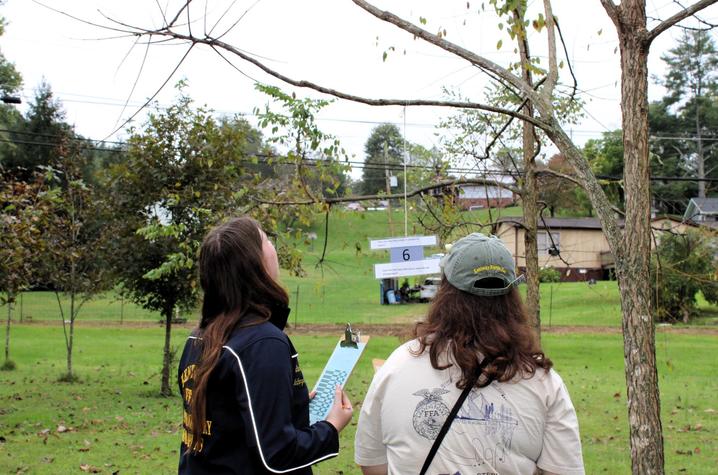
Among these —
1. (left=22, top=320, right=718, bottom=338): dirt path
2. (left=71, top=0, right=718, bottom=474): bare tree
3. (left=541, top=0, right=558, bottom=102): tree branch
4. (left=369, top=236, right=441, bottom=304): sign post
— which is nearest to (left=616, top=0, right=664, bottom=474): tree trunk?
(left=71, top=0, right=718, bottom=474): bare tree

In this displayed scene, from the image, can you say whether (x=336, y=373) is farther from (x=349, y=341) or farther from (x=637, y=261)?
(x=637, y=261)

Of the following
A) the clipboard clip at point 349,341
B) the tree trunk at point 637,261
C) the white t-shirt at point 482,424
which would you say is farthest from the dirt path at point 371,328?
the white t-shirt at point 482,424

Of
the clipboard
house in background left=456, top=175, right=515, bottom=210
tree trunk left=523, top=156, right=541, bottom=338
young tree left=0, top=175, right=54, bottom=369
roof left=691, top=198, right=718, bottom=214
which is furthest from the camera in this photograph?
roof left=691, top=198, right=718, bottom=214

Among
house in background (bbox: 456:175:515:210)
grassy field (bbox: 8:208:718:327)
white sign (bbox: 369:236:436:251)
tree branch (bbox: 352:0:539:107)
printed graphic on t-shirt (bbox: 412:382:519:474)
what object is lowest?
grassy field (bbox: 8:208:718:327)

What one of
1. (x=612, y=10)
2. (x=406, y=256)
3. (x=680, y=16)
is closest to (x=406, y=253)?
(x=406, y=256)

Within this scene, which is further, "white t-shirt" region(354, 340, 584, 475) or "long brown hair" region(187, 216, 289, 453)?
"long brown hair" region(187, 216, 289, 453)

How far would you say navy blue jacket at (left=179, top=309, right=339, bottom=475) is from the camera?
7.77 feet

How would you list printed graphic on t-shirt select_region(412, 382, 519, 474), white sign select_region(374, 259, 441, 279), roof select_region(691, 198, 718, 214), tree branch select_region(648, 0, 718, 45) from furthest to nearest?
roof select_region(691, 198, 718, 214), white sign select_region(374, 259, 441, 279), tree branch select_region(648, 0, 718, 45), printed graphic on t-shirt select_region(412, 382, 519, 474)

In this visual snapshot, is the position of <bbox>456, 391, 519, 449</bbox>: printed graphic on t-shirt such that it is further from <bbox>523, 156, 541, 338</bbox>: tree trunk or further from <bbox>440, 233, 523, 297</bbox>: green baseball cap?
<bbox>523, 156, 541, 338</bbox>: tree trunk

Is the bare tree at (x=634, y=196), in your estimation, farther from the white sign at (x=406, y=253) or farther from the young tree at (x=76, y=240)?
the young tree at (x=76, y=240)

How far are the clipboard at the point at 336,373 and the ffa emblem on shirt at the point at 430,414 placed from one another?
597 millimetres

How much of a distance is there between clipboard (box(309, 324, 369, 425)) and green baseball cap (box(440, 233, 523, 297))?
21.9 inches

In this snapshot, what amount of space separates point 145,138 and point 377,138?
33.4 metres

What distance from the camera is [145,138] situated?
43.7 feet
